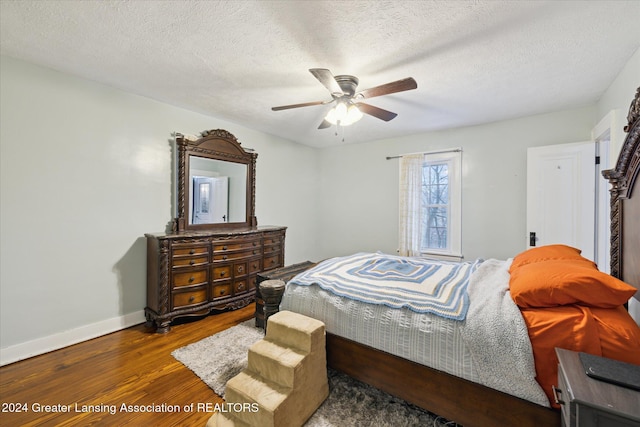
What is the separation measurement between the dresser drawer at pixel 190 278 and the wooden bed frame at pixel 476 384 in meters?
1.77

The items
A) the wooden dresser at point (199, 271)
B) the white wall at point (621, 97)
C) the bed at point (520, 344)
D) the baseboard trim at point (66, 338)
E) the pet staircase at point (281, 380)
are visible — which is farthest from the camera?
the wooden dresser at point (199, 271)

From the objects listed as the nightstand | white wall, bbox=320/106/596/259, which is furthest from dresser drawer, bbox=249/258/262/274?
the nightstand

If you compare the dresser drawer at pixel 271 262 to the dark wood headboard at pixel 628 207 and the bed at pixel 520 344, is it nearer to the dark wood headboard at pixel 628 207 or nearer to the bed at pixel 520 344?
the bed at pixel 520 344

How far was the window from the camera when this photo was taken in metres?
3.79

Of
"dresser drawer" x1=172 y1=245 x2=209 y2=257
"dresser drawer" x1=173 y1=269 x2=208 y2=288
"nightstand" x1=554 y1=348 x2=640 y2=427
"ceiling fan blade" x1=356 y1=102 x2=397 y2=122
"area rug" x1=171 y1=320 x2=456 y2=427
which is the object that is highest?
"ceiling fan blade" x1=356 y1=102 x2=397 y2=122

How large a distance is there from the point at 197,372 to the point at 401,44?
2.87 meters

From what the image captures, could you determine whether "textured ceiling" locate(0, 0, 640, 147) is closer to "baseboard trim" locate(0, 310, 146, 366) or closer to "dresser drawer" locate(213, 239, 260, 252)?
"dresser drawer" locate(213, 239, 260, 252)

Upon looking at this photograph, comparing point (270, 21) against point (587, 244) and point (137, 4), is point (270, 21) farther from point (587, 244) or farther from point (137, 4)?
point (587, 244)

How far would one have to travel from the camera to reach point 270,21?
161cm

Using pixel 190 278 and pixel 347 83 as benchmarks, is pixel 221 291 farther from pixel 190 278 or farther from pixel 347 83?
pixel 347 83

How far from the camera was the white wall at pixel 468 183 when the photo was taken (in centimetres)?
321

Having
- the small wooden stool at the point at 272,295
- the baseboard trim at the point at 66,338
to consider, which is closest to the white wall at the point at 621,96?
the small wooden stool at the point at 272,295

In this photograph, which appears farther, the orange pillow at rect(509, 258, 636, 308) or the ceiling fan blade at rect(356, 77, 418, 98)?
the ceiling fan blade at rect(356, 77, 418, 98)

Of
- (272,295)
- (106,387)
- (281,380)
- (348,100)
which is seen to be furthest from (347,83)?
(106,387)
